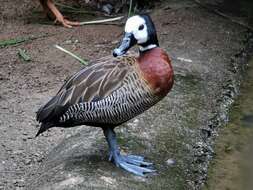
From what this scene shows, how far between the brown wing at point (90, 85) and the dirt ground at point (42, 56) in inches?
23.4

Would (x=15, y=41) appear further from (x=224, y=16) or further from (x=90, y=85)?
(x=90, y=85)

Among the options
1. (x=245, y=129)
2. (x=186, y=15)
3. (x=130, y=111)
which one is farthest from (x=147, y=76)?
(x=186, y=15)

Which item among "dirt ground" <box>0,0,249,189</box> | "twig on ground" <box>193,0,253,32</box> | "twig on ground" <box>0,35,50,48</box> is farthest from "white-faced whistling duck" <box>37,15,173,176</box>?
"twig on ground" <box>193,0,253,32</box>

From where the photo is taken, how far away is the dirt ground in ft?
14.5

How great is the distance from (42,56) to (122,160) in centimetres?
236

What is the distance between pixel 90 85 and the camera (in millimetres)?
3645

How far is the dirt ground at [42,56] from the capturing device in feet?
14.5

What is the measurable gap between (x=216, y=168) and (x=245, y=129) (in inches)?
23.2

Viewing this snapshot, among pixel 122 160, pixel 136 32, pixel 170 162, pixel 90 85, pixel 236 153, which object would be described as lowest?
pixel 236 153

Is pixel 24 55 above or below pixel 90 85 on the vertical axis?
below

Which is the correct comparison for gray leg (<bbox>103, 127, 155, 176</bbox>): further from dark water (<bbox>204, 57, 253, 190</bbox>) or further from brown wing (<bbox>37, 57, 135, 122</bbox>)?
dark water (<bbox>204, 57, 253, 190</bbox>)

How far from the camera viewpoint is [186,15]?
6574 millimetres

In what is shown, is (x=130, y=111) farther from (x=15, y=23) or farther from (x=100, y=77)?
(x=15, y=23)

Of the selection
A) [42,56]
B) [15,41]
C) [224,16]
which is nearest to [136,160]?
[42,56]
